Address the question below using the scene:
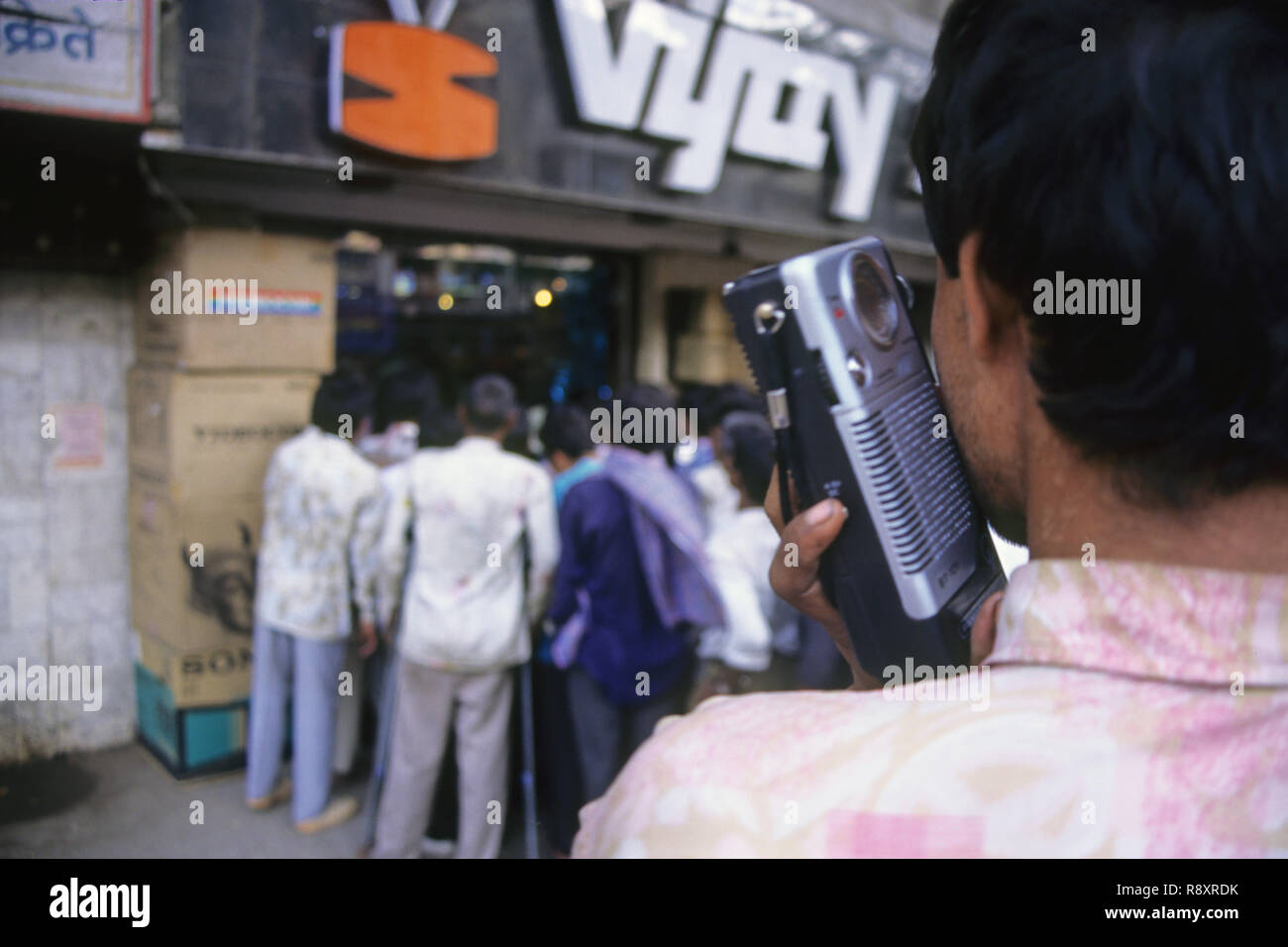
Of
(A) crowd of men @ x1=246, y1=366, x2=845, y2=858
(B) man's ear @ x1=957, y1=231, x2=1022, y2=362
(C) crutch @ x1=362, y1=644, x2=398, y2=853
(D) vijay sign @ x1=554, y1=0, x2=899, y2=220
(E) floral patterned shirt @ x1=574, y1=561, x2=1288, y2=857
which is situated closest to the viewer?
(E) floral patterned shirt @ x1=574, y1=561, x2=1288, y2=857

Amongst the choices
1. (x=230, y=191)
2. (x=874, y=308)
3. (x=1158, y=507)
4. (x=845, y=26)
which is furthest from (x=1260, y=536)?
(x=845, y=26)

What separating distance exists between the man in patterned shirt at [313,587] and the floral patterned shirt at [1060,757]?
3.13 metres

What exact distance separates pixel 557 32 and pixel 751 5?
1.29 meters

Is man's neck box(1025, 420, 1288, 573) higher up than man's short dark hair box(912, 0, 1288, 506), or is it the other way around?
man's short dark hair box(912, 0, 1288, 506)

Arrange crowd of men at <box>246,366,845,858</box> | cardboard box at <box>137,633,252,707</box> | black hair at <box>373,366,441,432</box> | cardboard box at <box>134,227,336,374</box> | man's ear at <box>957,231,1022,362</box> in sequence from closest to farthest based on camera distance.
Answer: man's ear at <box>957,231,1022,362</box>
crowd of men at <box>246,366,845,858</box>
cardboard box at <box>134,227,336,374</box>
cardboard box at <box>137,633,252,707</box>
black hair at <box>373,366,441,432</box>

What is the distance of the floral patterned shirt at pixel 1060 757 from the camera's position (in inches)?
21.2

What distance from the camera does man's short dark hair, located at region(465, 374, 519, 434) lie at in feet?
10.8

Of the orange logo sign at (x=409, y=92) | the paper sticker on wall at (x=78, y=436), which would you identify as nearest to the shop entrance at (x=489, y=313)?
the orange logo sign at (x=409, y=92)

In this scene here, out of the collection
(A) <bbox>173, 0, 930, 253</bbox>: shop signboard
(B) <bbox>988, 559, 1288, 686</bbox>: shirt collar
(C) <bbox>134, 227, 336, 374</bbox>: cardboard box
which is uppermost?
(A) <bbox>173, 0, 930, 253</bbox>: shop signboard

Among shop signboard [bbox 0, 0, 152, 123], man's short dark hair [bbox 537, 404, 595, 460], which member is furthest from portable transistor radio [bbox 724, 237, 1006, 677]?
shop signboard [bbox 0, 0, 152, 123]

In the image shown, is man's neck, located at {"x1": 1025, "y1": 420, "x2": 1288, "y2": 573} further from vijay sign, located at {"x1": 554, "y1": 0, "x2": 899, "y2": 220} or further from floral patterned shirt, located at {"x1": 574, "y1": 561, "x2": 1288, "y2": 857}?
vijay sign, located at {"x1": 554, "y1": 0, "x2": 899, "y2": 220}

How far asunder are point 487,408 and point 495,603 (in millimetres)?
703

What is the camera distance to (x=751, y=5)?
15.9 feet

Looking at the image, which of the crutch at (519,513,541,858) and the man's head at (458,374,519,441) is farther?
the crutch at (519,513,541,858)
